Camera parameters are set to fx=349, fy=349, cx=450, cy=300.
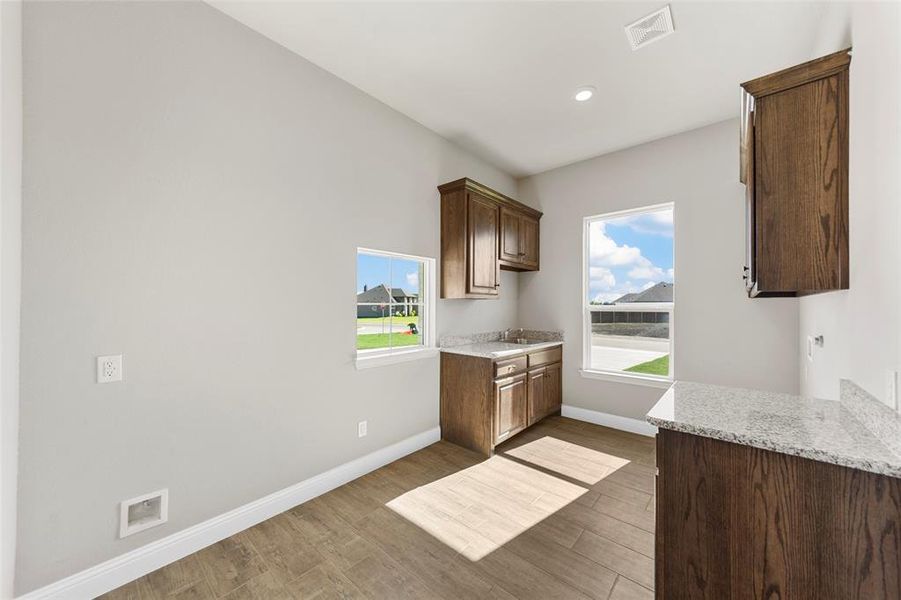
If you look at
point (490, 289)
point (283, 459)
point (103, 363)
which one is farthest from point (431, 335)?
point (103, 363)

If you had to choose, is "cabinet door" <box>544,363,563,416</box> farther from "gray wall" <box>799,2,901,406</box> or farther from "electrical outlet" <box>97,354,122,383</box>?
"electrical outlet" <box>97,354,122,383</box>

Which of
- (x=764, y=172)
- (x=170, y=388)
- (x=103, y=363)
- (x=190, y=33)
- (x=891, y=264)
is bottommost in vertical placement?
(x=170, y=388)

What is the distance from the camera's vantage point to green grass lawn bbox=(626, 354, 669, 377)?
11.7 ft

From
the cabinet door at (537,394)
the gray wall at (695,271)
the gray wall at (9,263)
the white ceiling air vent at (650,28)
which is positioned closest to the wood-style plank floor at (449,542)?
the gray wall at (9,263)

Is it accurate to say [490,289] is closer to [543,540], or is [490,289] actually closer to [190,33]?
[543,540]

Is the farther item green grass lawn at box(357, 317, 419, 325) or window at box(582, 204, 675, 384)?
window at box(582, 204, 675, 384)

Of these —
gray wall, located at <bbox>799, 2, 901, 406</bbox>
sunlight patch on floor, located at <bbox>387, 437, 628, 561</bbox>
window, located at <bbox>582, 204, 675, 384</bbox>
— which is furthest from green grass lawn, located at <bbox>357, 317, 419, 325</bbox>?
gray wall, located at <bbox>799, 2, 901, 406</bbox>

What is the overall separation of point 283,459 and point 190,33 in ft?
8.48

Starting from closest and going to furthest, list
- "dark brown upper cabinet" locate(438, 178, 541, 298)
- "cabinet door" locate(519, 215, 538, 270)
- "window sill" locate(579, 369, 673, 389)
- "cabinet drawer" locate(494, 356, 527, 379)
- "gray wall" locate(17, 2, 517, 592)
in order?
1. "gray wall" locate(17, 2, 517, 592)
2. "cabinet drawer" locate(494, 356, 527, 379)
3. "dark brown upper cabinet" locate(438, 178, 541, 298)
4. "window sill" locate(579, 369, 673, 389)
5. "cabinet door" locate(519, 215, 538, 270)

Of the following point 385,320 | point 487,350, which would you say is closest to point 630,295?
point 487,350

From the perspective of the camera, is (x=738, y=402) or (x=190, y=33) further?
(x=190, y=33)

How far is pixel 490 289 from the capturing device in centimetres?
372

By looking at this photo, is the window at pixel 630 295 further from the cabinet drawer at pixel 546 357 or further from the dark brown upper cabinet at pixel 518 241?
the dark brown upper cabinet at pixel 518 241

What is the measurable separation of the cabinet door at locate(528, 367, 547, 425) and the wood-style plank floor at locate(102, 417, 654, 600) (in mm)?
753
